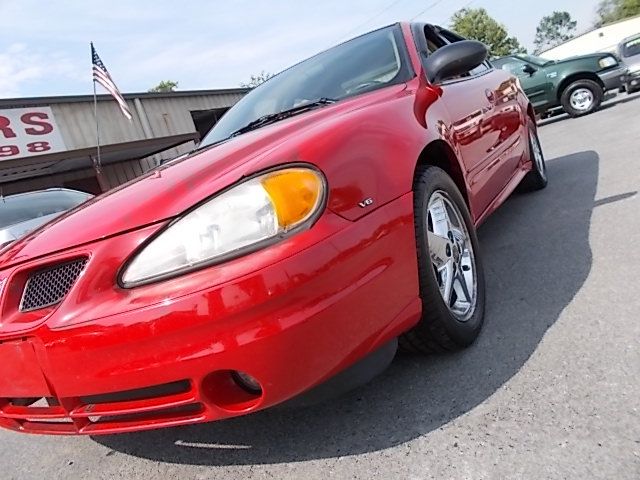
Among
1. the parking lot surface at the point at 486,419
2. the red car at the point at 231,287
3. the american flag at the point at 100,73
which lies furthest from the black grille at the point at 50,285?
the american flag at the point at 100,73

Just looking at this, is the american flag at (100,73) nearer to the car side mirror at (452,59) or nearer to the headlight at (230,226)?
the car side mirror at (452,59)

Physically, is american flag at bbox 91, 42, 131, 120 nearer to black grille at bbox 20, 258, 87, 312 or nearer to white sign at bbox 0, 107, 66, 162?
white sign at bbox 0, 107, 66, 162

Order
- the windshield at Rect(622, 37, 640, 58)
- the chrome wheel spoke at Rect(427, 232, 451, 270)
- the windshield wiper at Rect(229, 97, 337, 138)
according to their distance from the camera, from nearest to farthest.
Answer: the chrome wheel spoke at Rect(427, 232, 451, 270) < the windshield wiper at Rect(229, 97, 337, 138) < the windshield at Rect(622, 37, 640, 58)

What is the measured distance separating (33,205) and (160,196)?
439cm

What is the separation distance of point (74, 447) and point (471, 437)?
61.8 inches

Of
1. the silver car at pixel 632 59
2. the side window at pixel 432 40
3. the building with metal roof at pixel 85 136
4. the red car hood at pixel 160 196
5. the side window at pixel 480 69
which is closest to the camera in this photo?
the red car hood at pixel 160 196

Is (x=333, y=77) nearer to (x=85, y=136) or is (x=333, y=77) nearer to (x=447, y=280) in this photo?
(x=447, y=280)

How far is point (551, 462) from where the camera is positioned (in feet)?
4.48

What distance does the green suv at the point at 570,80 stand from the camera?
1066cm

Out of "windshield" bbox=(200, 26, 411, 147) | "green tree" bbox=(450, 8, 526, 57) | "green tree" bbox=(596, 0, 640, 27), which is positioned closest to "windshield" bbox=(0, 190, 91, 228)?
"windshield" bbox=(200, 26, 411, 147)

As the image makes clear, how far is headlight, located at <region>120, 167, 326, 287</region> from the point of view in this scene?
1.45 meters

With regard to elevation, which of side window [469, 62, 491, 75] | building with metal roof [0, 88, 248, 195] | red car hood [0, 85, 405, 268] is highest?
building with metal roof [0, 88, 248, 195]

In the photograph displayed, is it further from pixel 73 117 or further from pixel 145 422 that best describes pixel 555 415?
pixel 73 117

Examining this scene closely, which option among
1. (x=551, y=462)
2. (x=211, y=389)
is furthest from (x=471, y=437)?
(x=211, y=389)
